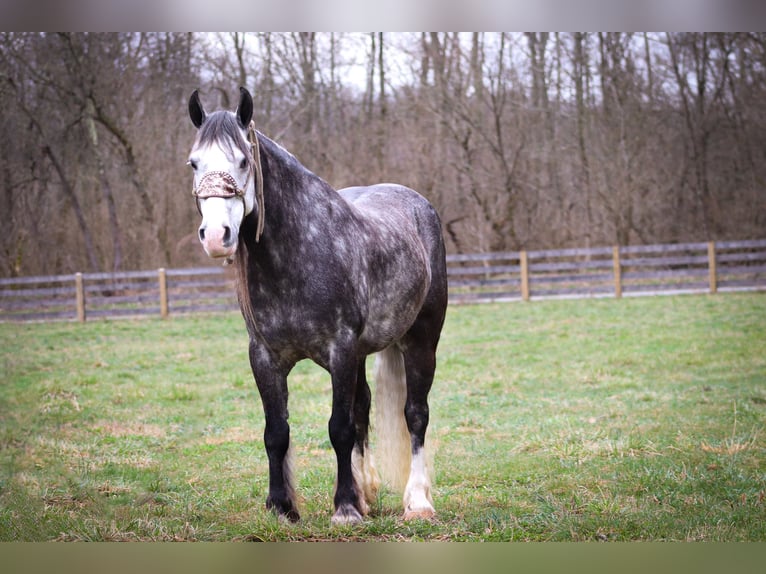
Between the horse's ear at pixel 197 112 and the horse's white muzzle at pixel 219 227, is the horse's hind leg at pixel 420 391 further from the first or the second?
the horse's ear at pixel 197 112

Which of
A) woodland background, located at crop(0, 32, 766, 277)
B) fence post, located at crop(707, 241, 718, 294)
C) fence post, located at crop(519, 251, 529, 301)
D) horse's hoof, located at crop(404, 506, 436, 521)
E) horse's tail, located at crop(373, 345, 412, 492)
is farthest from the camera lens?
fence post, located at crop(519, 251, 529, 301)

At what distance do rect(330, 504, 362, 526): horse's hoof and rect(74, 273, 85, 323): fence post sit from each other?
5.41 metres

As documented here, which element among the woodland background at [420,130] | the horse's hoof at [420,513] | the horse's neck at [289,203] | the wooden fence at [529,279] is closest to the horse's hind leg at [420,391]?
the horse's hoof at [420,513]

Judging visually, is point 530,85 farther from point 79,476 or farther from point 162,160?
point 79,476

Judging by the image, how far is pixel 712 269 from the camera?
9734mm

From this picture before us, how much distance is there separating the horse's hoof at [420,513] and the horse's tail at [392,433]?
27cm

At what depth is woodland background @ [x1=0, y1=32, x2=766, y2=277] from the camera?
7191 mm

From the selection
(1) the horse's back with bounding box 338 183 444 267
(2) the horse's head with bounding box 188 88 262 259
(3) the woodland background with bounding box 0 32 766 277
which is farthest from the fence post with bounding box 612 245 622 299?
(2) the horse's head with bounding box 188 88 262 259

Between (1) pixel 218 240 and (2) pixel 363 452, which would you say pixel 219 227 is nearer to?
(1) pixel 218 240

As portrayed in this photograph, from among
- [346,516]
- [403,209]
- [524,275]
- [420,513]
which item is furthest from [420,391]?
[524,275]

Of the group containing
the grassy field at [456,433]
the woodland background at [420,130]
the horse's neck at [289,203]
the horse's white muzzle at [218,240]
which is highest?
the woodland background at [420,130]

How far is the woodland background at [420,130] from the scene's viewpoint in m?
7.19

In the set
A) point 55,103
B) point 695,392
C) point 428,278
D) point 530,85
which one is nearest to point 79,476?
point 428,278

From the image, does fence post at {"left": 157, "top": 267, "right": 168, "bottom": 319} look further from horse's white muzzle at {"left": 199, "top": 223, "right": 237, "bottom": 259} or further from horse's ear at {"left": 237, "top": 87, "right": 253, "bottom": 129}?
horse's white muzzle at {"left": 199, "top": 223, "right": 237, "bottom": 259}
